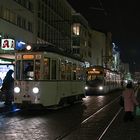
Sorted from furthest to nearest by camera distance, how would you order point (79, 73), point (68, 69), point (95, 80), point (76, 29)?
1. point (76, 29)
2. point (95, 80)
3. point (79, 73)
4. point (68, 69)

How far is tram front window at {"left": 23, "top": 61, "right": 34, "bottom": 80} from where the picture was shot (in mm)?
23027

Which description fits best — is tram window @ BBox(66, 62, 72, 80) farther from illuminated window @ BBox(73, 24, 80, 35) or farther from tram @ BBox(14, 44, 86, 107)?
illuminated window @ BBox(73, 24, 80, 35)

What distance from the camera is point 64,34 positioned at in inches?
3398

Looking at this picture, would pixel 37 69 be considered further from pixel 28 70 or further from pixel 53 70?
pixel 53 70

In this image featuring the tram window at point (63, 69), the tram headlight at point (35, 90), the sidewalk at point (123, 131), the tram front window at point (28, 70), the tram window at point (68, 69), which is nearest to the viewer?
the sidewalk at point (123, 131)

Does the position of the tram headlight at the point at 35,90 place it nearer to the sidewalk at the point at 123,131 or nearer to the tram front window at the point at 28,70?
the tram front window at the point at 28,70

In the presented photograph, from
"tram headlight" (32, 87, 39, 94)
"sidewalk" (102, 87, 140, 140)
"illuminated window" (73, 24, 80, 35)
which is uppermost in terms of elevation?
"illuminated window" (73, 24, 80, 35)

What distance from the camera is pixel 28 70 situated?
23.2m

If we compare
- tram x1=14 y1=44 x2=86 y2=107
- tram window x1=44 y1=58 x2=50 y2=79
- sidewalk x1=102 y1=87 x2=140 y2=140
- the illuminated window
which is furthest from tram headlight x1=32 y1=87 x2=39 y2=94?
the illuminated window

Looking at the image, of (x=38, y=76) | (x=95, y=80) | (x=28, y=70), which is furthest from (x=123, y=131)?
(x=95, y=80)

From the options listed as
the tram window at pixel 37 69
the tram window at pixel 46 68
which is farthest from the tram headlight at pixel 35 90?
the tram window at pixel 46 68

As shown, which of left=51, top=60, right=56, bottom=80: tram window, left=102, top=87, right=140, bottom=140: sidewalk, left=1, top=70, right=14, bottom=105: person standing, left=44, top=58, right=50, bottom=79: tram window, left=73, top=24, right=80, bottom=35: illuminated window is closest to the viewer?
left=102, top=87, right=140, bottom=140: sidewalk

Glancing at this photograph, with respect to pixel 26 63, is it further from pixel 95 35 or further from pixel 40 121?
pixel 95 35

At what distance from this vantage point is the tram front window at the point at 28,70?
2303cm
